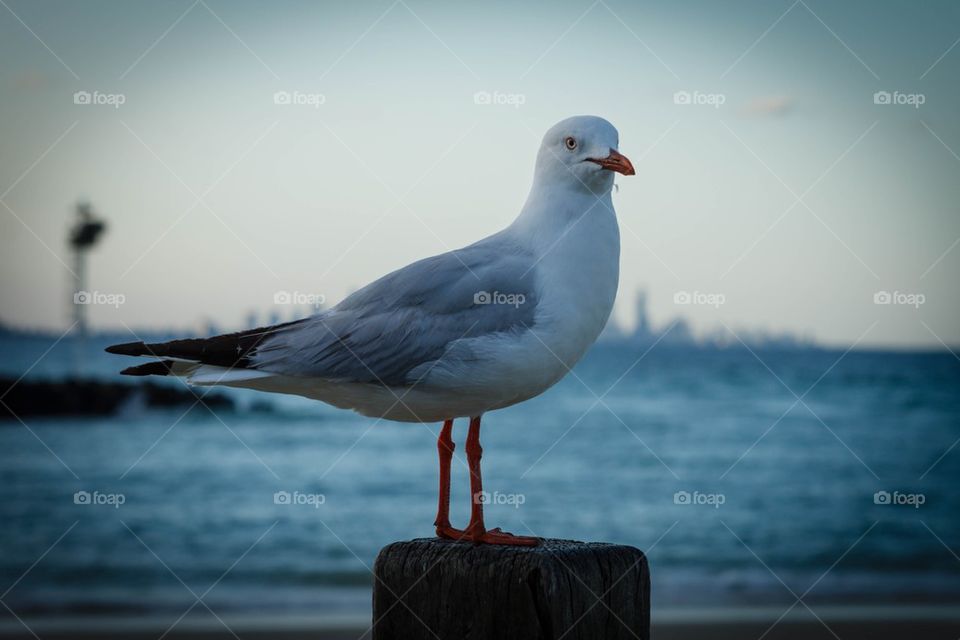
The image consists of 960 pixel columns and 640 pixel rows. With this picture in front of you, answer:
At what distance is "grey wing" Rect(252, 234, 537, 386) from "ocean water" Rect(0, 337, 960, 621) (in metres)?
6.56

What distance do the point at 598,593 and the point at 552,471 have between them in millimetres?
18024

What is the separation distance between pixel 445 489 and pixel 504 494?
1004 cm

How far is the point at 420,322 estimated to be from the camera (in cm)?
462

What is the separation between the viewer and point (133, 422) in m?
27.3

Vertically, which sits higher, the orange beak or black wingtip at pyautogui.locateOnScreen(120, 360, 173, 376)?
the orange beak

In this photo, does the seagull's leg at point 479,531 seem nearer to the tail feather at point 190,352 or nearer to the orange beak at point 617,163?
the tail feather at point 190,352
